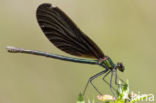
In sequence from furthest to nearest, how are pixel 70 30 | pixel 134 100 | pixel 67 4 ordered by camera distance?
pixel 67 4, pixel 70 30, pixel 134 100

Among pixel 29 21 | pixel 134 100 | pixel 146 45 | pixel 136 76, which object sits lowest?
pixel 134 100

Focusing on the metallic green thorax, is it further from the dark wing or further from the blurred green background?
the blurred green background

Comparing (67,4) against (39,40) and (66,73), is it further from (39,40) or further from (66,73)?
(66,73)

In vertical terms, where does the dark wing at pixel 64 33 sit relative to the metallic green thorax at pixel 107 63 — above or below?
above

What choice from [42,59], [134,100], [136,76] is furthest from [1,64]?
[134,100]

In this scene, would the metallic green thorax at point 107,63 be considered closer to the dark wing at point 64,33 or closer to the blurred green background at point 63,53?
the dark wing at point 64,33

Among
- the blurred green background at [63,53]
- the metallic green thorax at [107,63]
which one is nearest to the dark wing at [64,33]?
the metallic green thorax at [107,63]
